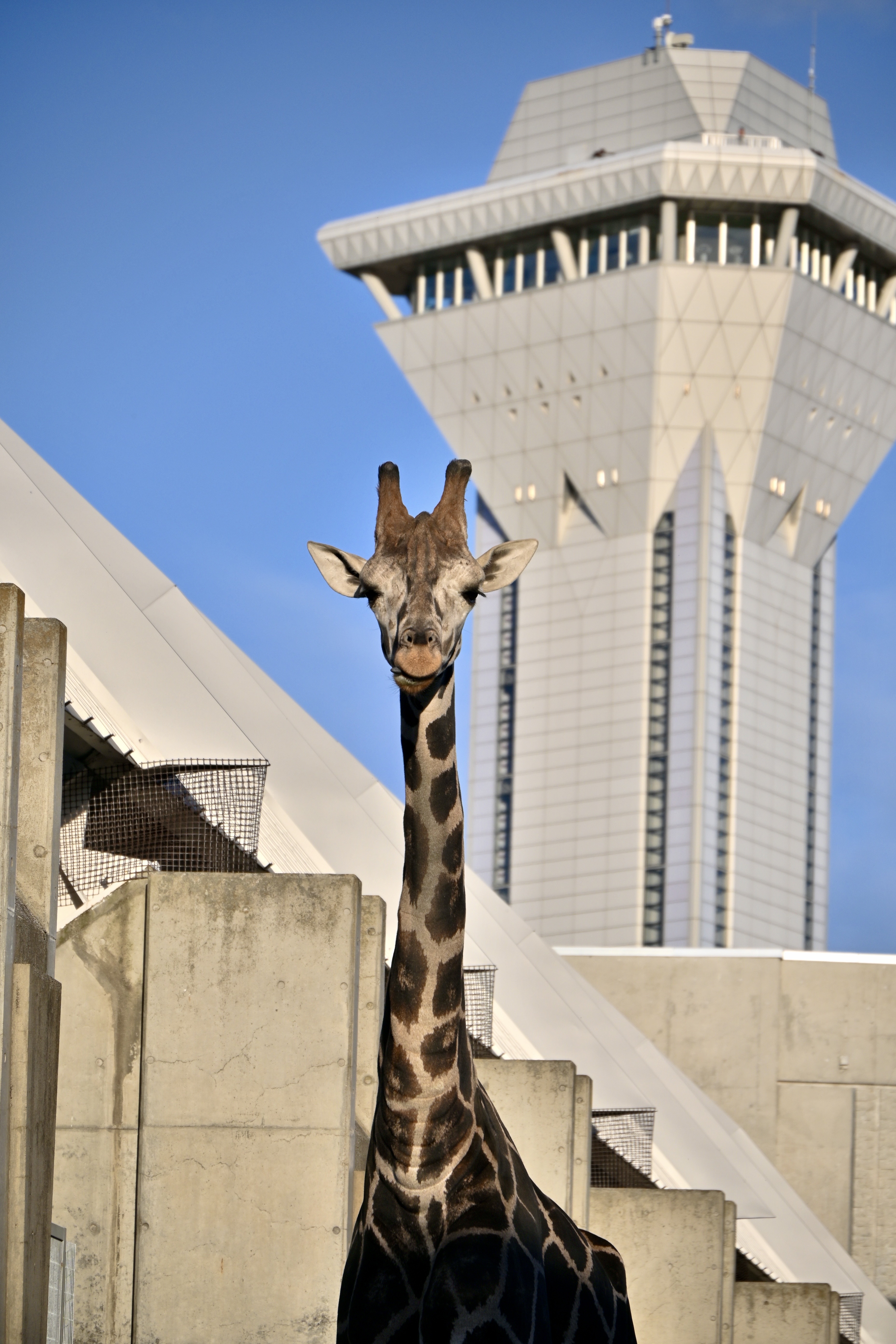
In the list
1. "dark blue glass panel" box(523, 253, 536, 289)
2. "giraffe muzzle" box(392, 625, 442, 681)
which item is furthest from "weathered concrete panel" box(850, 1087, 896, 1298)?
"dark blue glass panel" box(523, 253, 536, 289)

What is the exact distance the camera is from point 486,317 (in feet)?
485

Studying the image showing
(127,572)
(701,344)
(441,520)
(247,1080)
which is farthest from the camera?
(701,344)

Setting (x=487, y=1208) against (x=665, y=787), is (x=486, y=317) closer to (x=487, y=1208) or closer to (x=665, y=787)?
(x=665, y=787)

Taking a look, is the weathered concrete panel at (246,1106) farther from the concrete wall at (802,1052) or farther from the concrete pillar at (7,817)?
the concrete wall at (802,1052)

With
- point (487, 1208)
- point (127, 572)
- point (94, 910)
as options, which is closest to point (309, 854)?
point (127, 572)

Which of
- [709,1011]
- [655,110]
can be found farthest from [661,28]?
[709,1011]

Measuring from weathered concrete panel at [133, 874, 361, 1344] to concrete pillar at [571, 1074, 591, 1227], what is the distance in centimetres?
783

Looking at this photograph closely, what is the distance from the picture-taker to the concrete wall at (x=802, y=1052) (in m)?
60.3

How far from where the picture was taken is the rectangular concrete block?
29891 millimetres

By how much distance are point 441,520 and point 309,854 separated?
15501 mm

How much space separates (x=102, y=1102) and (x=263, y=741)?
28.6 ft

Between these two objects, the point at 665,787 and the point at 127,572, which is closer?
the point at 127,572

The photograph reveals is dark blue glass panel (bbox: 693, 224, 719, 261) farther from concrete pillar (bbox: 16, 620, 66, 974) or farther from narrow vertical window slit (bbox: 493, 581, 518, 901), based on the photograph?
concrete pillar (bbox: 16, 620, 66, 974)

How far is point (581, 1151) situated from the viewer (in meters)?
27.4
